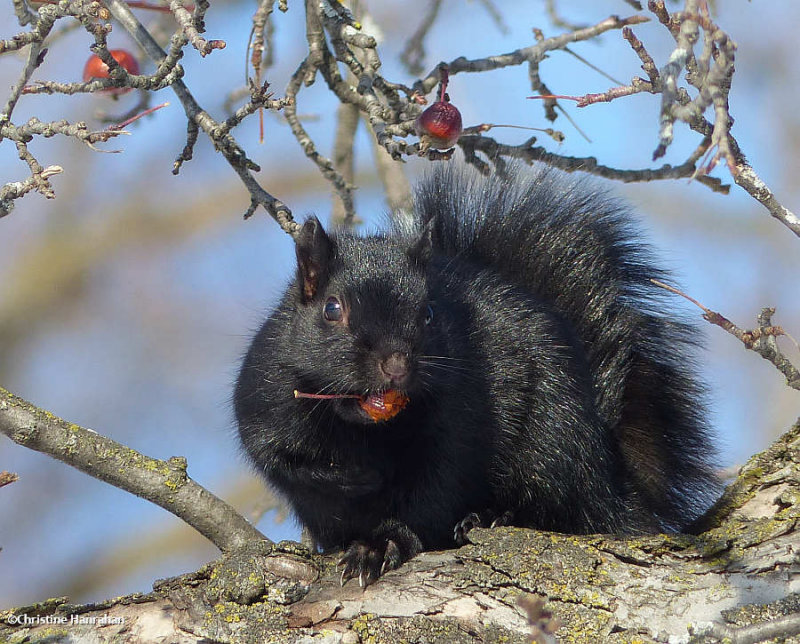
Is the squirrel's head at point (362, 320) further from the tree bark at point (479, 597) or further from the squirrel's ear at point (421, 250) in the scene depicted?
the tree bark at point (479, 597)

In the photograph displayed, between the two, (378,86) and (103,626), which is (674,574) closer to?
(103,626)

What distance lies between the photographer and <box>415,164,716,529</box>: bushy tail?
336 centimetres

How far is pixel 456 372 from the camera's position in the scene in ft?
9.84

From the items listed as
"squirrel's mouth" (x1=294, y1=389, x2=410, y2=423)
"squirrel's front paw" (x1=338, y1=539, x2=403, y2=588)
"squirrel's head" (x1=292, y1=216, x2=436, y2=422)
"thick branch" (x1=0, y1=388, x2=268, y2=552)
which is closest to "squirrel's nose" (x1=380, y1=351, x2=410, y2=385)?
"squirrel's head" (x1=292, y1=216, x2=436, y2=422)

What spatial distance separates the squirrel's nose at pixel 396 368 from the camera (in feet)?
8.34

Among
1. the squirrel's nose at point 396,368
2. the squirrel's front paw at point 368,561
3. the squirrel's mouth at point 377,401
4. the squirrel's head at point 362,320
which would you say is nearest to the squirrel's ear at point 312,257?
the squirrel's head at point 362,320

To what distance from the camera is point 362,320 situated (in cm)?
271

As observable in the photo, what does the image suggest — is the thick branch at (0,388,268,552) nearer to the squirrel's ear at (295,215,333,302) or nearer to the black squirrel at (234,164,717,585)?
the black squirrel at (234,164,717,585)

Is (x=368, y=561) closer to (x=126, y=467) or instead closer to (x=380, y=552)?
(x=380, y=552)

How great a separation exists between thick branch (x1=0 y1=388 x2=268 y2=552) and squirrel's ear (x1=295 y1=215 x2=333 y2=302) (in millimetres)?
653

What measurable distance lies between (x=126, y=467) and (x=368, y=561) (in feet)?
2.26

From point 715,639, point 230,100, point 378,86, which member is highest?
point 230,100

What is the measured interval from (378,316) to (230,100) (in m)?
1.68

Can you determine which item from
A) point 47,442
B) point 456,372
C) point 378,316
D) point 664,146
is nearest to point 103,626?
point 47,442
